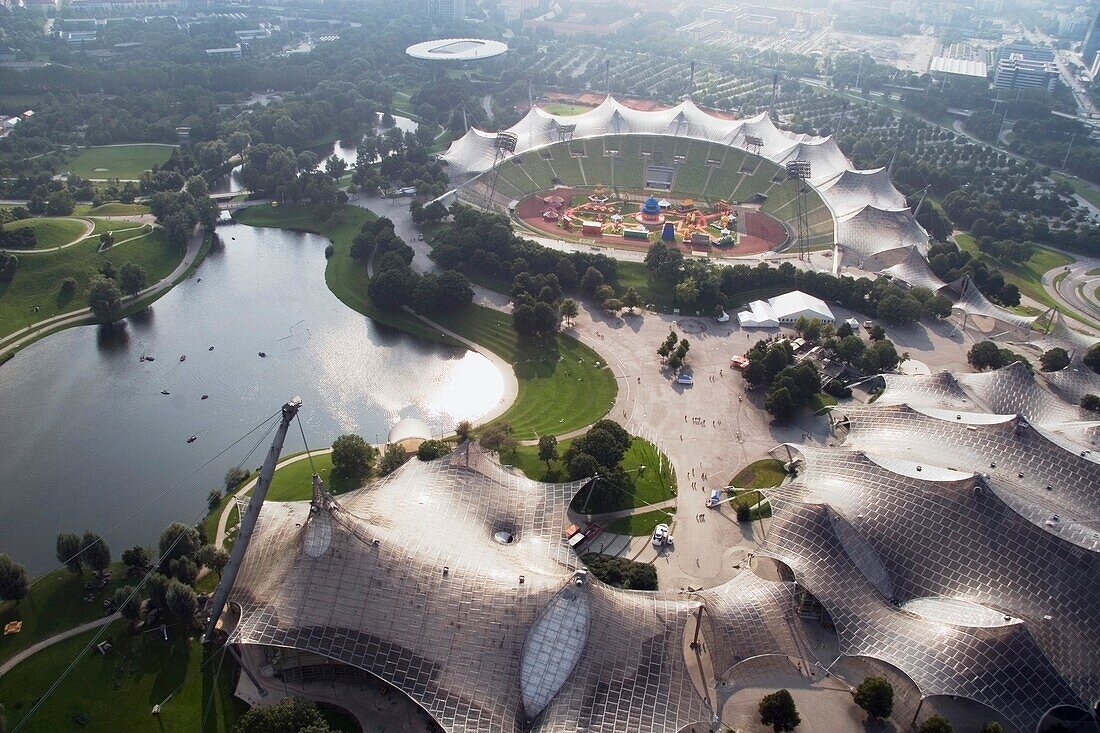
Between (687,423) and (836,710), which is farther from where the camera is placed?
(687,423)

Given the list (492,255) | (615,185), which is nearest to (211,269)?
(492,255)

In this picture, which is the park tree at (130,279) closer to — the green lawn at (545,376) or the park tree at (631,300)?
the green lawn at (545,376)

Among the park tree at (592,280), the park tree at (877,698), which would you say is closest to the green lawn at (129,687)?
the park tree at (877,698)

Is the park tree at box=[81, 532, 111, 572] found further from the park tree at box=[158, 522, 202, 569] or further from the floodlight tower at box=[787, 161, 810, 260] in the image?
the floodlight tower at box=[787, 161, 810, 260]

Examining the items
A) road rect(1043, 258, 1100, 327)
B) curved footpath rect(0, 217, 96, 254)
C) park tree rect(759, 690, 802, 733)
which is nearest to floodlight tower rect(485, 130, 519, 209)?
curved footpath rect(0, 217, 96, 254)

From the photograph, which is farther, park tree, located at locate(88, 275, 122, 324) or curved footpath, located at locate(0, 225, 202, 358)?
park tree, located at locate(88, 275, 122, 324)

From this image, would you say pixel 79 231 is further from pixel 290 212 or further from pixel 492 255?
pixel 492 255
